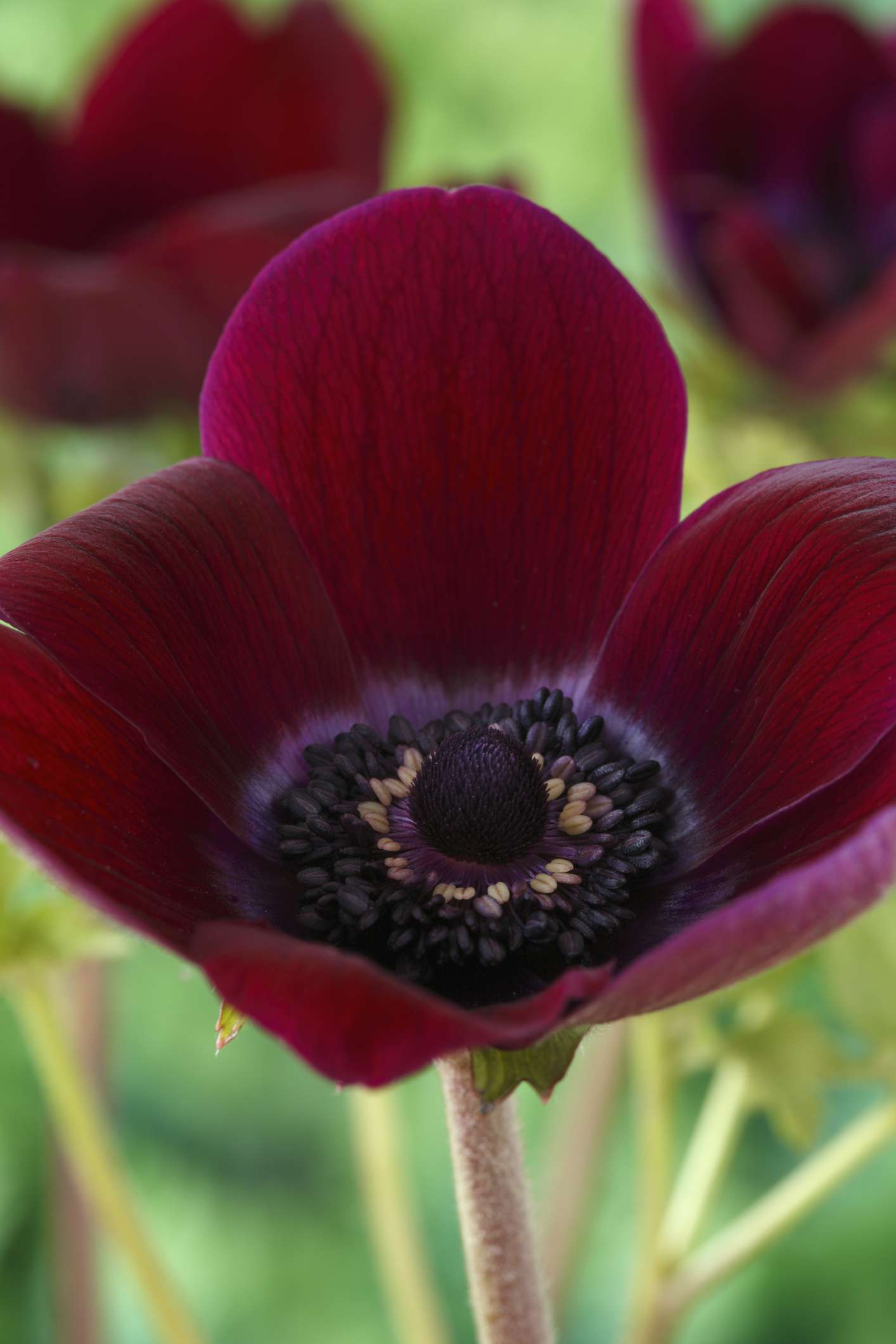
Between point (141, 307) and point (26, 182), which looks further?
point (26, 182)

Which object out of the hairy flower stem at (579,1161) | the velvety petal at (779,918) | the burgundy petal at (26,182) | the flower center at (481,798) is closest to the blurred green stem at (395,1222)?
the hairy flower stem at (579,1161)

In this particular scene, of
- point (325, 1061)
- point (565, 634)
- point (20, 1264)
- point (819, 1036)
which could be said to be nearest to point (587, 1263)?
point (20, 1264)

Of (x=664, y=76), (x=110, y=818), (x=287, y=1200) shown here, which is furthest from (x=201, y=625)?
(x=287, y=1200)

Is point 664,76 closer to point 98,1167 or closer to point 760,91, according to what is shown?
point 760,91

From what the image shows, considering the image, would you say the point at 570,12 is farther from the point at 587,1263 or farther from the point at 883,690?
the point at 883,690

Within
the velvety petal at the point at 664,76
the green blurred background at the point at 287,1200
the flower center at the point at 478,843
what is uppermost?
the velvety petal at the point at 664,76

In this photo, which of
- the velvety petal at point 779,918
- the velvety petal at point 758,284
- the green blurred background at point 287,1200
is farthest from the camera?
the green blurred background at point 287,1200

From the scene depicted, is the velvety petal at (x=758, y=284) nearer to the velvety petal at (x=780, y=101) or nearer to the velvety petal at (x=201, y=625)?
the velvety petal at (x=780, y=101)
